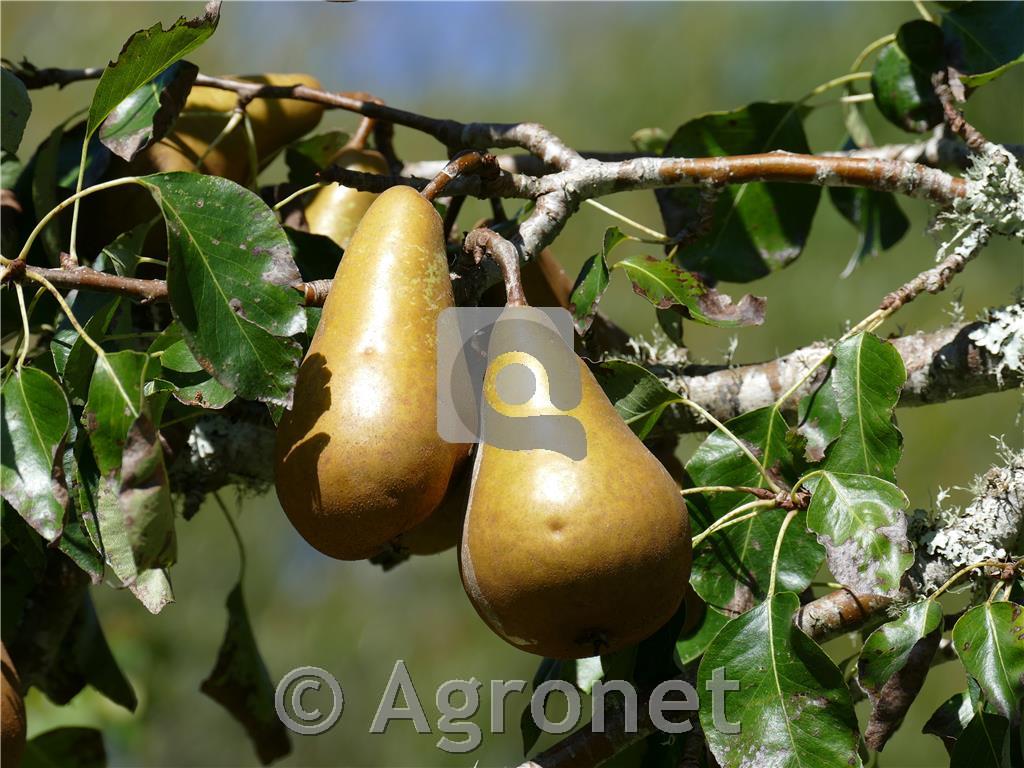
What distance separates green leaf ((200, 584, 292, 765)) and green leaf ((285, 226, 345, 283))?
1.30 ft

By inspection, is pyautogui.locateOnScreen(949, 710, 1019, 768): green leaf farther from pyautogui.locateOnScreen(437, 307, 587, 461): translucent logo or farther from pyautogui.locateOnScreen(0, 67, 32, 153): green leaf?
pyautogui.locateOnScreen(0, 67, 32, 153): green leaf

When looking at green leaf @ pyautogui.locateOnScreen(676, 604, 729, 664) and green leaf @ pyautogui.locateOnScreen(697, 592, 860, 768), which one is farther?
green leaf @ pyautogui.locateOnScreen(676, 604, 729, 664)

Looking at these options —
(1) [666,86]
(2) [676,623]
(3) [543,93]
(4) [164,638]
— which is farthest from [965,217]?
(3) [543,93]

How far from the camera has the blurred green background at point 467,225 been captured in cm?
318

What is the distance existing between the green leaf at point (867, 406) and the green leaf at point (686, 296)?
0.27 ft

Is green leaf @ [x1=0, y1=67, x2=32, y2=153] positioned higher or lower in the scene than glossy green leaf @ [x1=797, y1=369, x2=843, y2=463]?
higher

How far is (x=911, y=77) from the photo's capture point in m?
1.19

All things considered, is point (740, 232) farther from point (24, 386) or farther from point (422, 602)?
point (422, 602)

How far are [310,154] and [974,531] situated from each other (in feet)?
2.65

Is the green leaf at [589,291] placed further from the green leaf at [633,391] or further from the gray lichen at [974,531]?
the gray lichen at [974,531]

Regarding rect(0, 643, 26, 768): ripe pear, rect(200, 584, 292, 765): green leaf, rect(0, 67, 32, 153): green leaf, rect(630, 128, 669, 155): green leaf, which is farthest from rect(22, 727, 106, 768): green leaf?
rect(630, 128, 669, 155): green leaf

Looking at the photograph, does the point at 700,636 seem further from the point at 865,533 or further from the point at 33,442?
the point at 33,442

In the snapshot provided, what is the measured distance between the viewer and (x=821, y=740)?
0.74 m

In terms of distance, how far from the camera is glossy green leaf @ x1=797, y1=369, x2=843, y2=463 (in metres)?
0.93
